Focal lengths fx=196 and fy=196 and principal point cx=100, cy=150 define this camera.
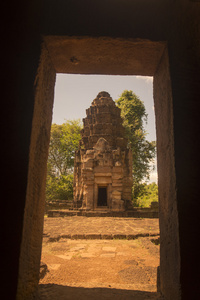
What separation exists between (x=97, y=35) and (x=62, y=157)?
24.1 m

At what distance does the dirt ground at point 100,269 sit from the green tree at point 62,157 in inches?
669

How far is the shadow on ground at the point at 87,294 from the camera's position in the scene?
1582 mm

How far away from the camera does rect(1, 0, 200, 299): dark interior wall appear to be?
1.27 metres

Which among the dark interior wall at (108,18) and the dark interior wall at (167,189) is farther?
the dark interior wall at (108,18)

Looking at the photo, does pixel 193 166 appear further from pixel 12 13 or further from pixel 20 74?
pixel 12 13

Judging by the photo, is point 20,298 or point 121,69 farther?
point 121,69

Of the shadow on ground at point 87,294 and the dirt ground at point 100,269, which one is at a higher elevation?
the shadow on ground at point 87,294

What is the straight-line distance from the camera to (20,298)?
1244 millimetres

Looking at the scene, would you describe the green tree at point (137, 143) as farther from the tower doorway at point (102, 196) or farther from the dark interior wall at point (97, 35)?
the dark interior wall at point (97, 35)

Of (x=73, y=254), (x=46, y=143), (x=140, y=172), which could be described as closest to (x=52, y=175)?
(x=140, y=172)

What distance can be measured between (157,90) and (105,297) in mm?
1895

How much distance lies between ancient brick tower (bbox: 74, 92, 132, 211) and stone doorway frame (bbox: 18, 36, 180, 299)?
32.6 ft

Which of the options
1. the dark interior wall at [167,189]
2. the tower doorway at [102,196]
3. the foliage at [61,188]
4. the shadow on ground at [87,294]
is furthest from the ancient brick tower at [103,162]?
the dark interior wall at [167,189]

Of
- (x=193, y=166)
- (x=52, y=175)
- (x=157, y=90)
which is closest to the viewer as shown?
(x=193, y=166)
